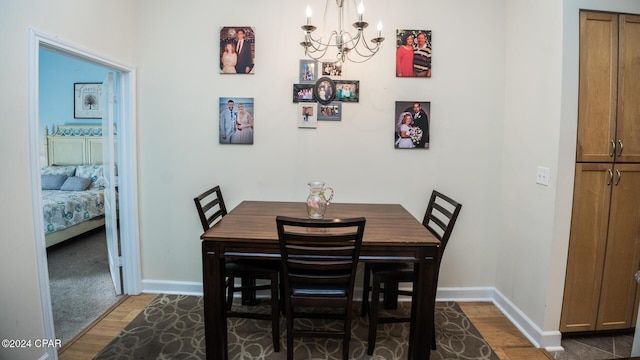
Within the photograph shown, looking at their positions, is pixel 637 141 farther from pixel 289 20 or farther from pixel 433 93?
pixel 289 20

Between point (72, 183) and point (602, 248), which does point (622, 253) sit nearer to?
point (602, 248)

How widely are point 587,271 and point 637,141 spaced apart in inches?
34.4

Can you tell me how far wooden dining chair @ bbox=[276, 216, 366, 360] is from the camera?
160cm

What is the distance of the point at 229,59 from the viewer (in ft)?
8.57

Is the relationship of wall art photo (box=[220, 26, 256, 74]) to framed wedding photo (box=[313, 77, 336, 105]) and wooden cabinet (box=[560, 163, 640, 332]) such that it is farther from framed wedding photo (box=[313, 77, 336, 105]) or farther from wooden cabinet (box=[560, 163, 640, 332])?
wooden cabinet (box=[560, 163, 640, 332])

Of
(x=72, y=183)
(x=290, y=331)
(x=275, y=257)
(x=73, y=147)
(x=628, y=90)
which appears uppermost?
(x=628, y=90)

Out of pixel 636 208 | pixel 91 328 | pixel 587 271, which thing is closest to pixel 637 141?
pixel 636 208

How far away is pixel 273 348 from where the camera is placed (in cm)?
209

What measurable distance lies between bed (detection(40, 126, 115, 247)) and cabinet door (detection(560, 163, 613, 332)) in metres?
3.73

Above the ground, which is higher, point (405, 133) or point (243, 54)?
point (243, 54)

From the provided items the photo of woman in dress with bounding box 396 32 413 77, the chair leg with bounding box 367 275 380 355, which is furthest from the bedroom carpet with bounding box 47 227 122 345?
the photo of woman in dress with bounding box 396 32 413 77

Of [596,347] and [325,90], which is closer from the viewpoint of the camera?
[596,347]

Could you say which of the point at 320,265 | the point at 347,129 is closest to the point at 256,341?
the point at 320,265

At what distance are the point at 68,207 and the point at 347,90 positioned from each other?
349cm
